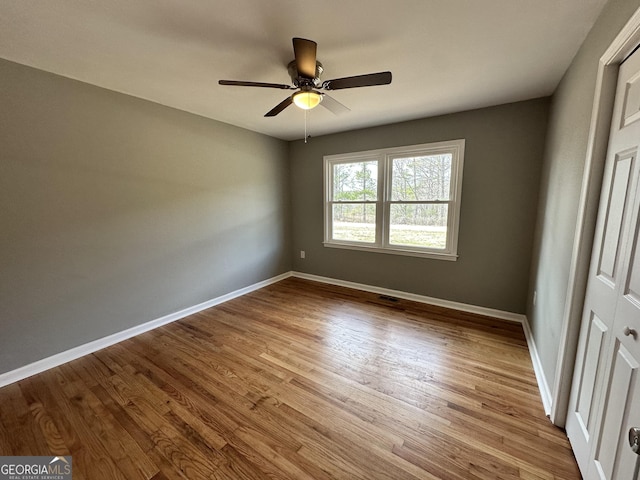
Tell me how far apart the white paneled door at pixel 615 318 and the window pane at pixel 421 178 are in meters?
2.00

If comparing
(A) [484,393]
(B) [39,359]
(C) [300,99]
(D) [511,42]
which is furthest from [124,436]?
(D) [511,42]

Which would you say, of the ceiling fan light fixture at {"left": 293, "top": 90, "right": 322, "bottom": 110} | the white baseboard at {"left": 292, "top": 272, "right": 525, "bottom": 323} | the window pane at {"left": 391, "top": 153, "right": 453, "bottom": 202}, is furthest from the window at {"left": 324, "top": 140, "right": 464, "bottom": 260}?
the ceiling fan light fixture at {"left": 293, "top": 90, "right": 322, "bottom": 110}

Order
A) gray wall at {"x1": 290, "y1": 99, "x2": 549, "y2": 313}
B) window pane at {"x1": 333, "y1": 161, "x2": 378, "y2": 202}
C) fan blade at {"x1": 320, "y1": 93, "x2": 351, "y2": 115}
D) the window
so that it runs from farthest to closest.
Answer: window pane at {"x1": 333, "y1": 161, "x2": 378, "y2": 202}
the window
gray wall at {"x1": 290, "y1": 99, "x2": 549, "y2": 313}
fan blade at {"x1": 320, "y1": 93, "x2": 351, "y2": 115}

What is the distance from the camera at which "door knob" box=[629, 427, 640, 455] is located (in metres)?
0.85

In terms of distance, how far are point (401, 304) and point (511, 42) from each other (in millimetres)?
2799

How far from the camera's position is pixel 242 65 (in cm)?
200

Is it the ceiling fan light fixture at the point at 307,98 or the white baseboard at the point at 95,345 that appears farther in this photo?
the white baseboard at the point at 95,345

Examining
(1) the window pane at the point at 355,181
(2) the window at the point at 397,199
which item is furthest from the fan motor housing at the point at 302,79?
(1) the window pane at the point at 355,181

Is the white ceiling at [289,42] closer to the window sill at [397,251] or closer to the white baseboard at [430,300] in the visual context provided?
the window sill at [397,251]

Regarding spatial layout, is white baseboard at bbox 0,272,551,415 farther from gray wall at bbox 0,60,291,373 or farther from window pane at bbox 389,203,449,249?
window pane at bbox 389,203,449,249

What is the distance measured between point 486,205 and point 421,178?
0.84m

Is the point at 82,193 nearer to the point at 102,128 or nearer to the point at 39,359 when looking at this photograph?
the point at 102,128

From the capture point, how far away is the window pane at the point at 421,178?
10.6 ft

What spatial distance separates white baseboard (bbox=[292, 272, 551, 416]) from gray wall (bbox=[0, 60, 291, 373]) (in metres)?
1.69
